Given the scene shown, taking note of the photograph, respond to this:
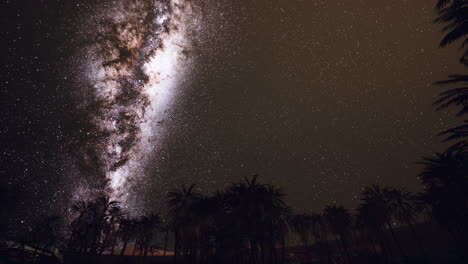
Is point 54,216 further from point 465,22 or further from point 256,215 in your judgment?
point 465,22

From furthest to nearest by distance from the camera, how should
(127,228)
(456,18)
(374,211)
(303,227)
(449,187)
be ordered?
(303,227) → (127,228) → (374,211) → (449,187) → (456,18)

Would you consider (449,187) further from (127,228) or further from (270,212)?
(127,228)

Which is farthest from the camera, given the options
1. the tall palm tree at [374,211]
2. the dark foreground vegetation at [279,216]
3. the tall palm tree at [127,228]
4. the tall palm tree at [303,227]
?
the tall palm tree at [303,227]

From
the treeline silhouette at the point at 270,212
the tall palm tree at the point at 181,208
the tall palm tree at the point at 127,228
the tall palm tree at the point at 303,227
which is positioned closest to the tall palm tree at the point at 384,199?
the treeline silhouette at the point at 270,212

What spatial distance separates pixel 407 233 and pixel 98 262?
78406mm

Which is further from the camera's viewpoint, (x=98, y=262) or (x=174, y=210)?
(x=98, y=262)

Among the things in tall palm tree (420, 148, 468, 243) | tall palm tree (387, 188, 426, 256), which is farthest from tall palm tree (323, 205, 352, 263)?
tall palm tree (420, 148, 468, 243)

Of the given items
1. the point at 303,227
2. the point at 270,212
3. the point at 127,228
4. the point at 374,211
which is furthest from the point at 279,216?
the point at 127,228

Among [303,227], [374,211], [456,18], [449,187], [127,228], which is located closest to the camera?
[456,18]

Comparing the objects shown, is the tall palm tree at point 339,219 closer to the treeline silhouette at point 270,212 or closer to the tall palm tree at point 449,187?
the treeline silhouette at point 270,212

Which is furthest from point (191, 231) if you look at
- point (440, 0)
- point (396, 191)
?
point (396, 191)

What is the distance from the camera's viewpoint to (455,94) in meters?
15.5

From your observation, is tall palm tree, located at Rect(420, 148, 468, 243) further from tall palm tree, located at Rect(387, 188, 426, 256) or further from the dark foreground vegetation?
tall palm tree, located at Rect(387, 188, 426, 256)

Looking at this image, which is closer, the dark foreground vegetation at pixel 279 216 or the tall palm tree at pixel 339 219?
the dark foreground vegetation at pixel 279 216
